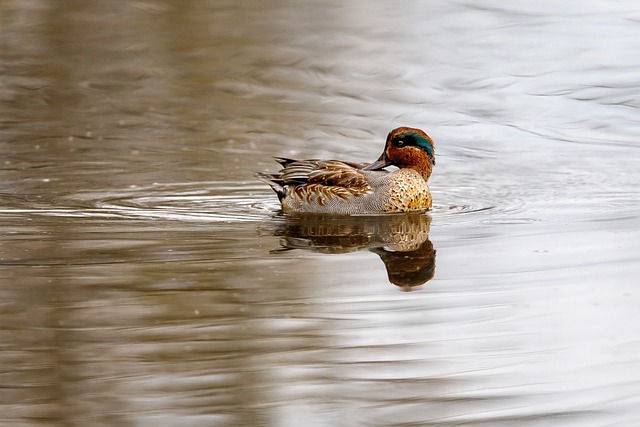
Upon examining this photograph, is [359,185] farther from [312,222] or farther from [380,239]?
[380,239]

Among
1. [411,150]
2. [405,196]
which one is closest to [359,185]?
[405,196]

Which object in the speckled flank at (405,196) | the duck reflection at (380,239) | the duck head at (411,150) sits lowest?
the duck reflection at (380,239)

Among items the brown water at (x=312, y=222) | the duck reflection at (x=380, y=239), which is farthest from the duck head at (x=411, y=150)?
the duck reflection at (x=380, y=239)

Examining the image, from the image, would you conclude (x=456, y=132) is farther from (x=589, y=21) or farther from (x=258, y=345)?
(x=258, y=345)

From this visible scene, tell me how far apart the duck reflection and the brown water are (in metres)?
0.03

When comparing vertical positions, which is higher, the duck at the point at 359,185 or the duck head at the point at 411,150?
the duck head at the point at 411,150

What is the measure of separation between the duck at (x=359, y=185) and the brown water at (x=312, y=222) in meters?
0.25

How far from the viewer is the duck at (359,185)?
28.8 ft

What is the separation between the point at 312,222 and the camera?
858 centimetres

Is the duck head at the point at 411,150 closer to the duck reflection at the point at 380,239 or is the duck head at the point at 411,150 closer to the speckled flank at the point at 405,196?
the speckled flank at the point at 405,196

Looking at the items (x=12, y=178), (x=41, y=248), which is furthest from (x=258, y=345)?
(x=12, y=178)

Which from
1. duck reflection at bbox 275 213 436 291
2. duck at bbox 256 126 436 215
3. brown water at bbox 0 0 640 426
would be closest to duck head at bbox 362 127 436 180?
duck at bbox 256 126 436 215

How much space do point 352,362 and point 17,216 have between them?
13.2 ft

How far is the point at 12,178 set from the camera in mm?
9805
